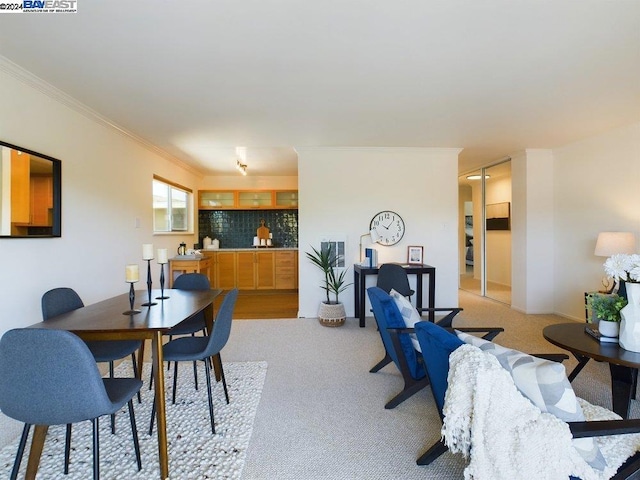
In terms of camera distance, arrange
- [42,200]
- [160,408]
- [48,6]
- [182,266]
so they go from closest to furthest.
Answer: [160,408], [48,6], [42,200], [182,266]

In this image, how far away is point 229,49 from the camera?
213 cm

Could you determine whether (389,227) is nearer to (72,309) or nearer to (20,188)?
(72,309)

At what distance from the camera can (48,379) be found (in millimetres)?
1292

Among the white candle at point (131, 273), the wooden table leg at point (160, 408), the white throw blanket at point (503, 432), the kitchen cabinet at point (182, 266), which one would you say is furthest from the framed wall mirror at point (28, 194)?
the white throw blanket at point (503, 432)

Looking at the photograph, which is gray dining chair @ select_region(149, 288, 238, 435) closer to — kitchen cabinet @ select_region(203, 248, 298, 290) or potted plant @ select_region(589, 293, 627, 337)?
potted plant @ select_region(589, 293, 627, 337)

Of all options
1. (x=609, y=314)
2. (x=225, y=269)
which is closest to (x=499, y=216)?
(x=609, y=314)

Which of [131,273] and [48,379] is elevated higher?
[131,273]

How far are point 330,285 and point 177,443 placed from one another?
2907 mm

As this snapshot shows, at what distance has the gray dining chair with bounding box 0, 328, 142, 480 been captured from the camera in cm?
126

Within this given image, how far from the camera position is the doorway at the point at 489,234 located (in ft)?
20.0

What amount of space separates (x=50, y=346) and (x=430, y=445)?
6.41 feet

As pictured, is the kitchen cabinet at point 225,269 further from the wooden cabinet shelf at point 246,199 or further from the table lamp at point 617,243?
the table lamp at point 617,243

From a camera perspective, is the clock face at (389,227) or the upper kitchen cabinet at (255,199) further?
the upper kitchen cabinet at (255,199)

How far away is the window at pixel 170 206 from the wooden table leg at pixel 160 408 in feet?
11.7
